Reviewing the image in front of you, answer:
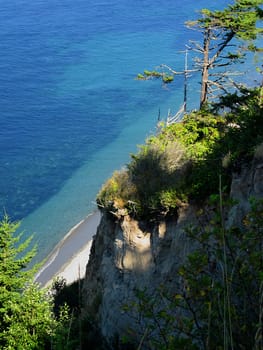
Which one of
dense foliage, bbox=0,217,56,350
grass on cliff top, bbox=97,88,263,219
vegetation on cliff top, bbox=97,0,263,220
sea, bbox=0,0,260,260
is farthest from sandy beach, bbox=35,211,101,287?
grass on cliff top, bbox=97,88,263,219

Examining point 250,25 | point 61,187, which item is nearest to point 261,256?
point 250,25

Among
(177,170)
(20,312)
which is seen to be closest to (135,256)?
(177,170)

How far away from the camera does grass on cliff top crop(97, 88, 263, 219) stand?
13547 millimetres

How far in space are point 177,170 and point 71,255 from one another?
15255mm

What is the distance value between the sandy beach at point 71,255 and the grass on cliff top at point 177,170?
10678mm

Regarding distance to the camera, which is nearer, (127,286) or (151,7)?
(127,286)

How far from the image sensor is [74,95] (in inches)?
1948

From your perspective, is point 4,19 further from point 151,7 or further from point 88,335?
point 88,335

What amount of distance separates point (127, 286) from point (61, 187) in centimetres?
2185

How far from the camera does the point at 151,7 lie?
68438 millimetres

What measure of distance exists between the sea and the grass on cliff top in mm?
8948

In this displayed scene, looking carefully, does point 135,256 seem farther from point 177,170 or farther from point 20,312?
point 20,312

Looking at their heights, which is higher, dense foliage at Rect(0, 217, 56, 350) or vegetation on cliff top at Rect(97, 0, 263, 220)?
vegetation on cliff top at Rect(97, 0, 263, 220)

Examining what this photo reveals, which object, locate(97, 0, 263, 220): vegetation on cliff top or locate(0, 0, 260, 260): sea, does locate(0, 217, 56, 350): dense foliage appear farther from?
locate(0, 0, 260, 260): sea
